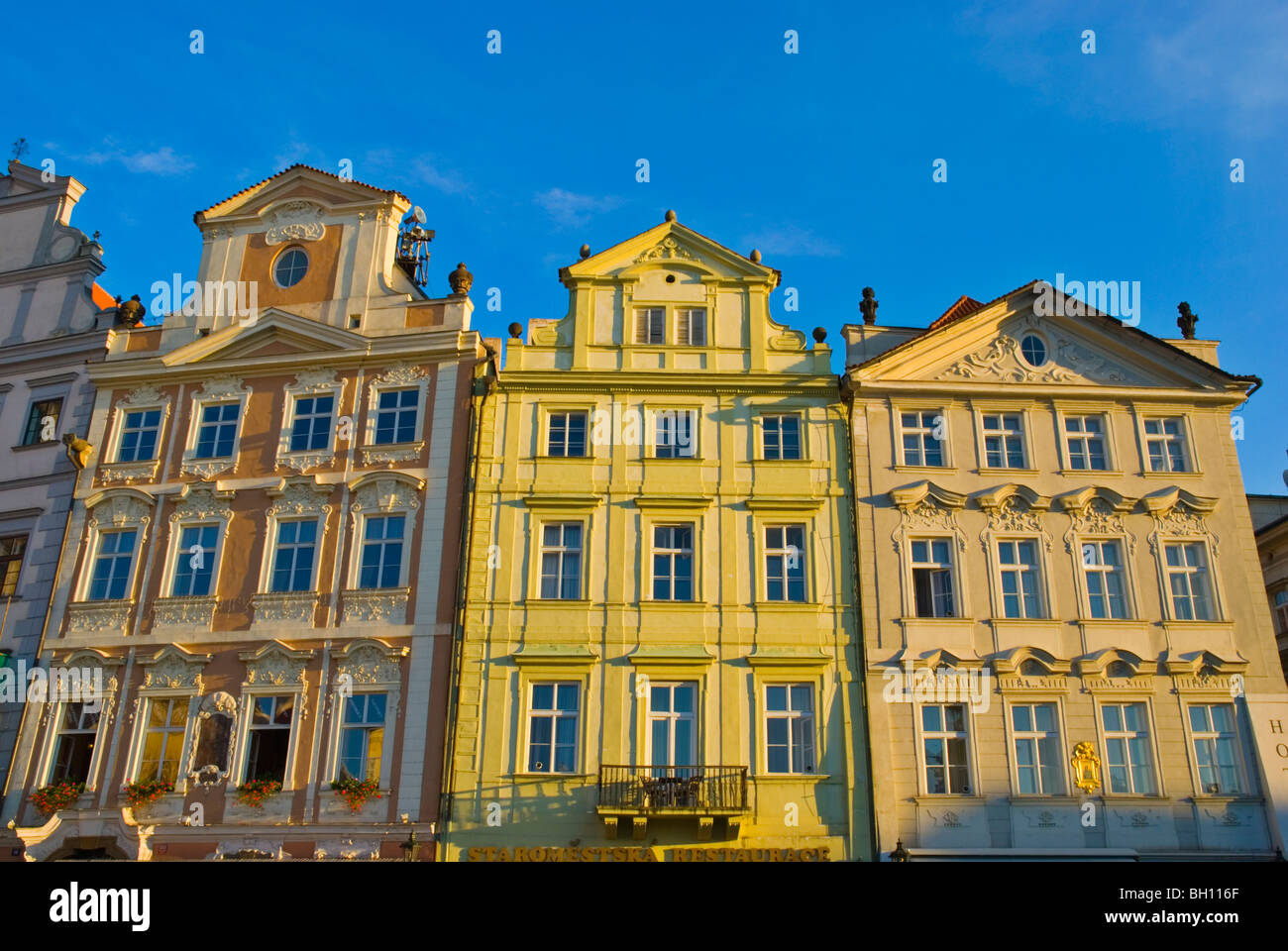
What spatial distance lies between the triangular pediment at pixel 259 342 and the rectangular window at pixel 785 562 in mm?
11911

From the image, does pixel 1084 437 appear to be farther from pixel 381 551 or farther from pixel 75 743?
pixel 75 743

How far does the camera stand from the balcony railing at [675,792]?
2378 cm

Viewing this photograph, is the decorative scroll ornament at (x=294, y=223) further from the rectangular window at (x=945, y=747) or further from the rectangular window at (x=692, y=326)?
the rectangular window at (x=945, y=747)

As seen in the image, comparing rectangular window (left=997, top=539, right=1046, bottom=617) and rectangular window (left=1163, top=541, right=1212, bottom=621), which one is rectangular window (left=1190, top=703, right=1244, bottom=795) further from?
rectangular window (left=997, top=539, right=1046, bottom=617)

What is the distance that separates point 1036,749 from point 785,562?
6478 millimetres

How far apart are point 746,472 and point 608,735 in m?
6.68

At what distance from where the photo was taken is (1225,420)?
28406 mm

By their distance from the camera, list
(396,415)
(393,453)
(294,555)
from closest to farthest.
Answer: (294,555) < (393,453) < (396,415)

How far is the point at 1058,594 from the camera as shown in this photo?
26344mm

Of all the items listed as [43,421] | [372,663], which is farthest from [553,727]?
[43,421]

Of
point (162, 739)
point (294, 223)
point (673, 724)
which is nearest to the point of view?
point (673, 724)
